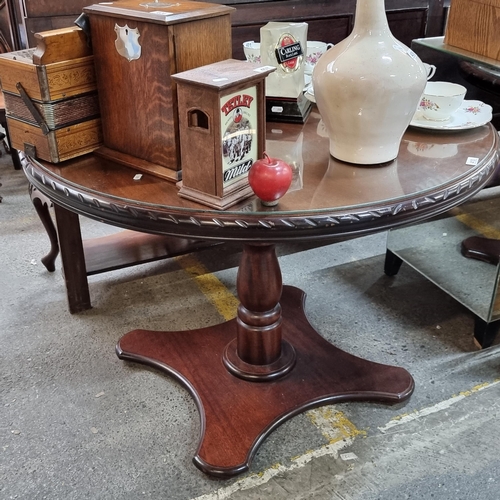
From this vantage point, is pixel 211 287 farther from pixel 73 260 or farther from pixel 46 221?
pixel 46 221

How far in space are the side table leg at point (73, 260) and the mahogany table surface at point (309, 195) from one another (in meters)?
0.52

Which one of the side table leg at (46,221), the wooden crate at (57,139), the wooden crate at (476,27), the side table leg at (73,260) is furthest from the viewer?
the side table leg at (46,221)

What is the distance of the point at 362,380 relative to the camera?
5.39ft

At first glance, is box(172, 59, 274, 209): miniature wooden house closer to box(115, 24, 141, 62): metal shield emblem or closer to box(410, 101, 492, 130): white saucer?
box(115, 24, 141, 62): metal shield emblem

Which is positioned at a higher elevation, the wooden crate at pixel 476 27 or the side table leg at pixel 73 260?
the wooden crate at pixel 476 27

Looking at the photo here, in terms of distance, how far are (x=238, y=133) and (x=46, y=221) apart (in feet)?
3.97

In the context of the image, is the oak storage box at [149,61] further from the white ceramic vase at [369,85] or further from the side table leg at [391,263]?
the side table leg at [391,263]

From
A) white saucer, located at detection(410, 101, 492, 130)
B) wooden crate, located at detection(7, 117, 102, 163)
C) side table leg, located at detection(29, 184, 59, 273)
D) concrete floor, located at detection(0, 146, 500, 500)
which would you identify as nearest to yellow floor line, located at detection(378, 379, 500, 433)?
concrete floor, located at detection(0, 146, 500, 500)

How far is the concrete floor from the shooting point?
1.40 metres

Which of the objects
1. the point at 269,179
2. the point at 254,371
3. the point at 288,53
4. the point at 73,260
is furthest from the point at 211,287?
the point at 269,179

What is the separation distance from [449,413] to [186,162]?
0.99 meters

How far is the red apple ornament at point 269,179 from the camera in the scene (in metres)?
1.07

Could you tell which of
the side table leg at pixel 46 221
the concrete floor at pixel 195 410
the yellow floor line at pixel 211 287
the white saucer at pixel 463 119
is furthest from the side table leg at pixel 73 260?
the white saucer at pixel 463 119

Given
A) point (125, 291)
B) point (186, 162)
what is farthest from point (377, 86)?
point (125, 291)
